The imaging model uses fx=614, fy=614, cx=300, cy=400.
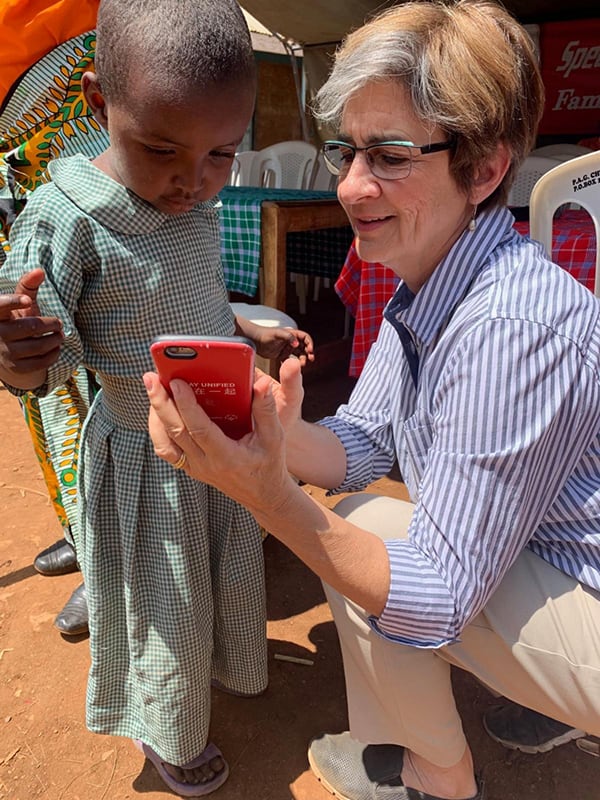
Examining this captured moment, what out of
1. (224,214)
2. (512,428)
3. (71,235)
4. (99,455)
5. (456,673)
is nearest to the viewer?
(512,428)

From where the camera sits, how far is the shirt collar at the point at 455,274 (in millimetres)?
1219

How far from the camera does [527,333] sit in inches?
40.8

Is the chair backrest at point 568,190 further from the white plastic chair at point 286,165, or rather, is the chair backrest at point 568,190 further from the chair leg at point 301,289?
the white plastic chair at point 286,165

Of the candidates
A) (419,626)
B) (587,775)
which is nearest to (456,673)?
(587,775)

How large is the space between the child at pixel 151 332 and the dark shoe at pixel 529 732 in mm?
672

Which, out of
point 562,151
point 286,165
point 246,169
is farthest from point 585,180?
point 246,169

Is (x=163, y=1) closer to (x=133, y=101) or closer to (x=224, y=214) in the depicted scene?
(x=133, y=101)

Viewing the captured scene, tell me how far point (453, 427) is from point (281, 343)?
2.52ft

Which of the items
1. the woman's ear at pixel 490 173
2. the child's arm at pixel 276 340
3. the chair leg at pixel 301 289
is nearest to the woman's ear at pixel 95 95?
the child's arm at pixel 276 340

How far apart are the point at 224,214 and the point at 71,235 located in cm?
208

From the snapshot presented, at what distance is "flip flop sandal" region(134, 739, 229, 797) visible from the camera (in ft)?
5.08

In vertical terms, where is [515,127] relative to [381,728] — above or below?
above

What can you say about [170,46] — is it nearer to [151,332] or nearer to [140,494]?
[151,332]

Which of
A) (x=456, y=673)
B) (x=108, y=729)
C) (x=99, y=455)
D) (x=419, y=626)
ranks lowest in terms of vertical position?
(x=456, y=673)
